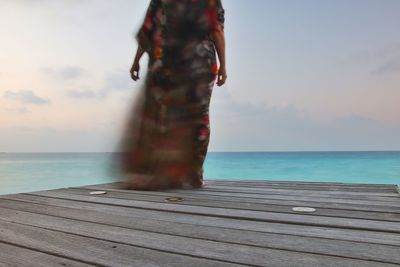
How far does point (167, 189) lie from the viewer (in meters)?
2.29

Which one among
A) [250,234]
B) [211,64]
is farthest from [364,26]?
[250,234]

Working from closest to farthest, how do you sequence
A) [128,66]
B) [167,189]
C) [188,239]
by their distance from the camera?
[188,239] < [167,189] < [128,66]

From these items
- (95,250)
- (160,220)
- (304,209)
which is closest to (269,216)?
(304,209)

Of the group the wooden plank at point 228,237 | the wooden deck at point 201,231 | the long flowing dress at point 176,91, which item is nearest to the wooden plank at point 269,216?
the wooden deck at point 201,231

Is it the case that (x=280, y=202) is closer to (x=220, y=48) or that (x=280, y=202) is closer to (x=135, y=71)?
(x=220, y=48)

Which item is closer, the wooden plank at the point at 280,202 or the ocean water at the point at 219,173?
the wooden plank at the point at 280,202

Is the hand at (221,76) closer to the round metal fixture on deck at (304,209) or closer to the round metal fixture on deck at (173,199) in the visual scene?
the round metal fixture on deck at (173,199)

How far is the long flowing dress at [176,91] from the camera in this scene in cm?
228

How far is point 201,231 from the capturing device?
3.69 feet

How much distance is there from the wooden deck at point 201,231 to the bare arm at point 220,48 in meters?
0.98

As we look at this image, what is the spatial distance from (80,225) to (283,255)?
0.79 meters

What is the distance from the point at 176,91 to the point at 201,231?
1.40 m

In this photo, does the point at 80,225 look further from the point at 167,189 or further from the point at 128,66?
the point at 128,66

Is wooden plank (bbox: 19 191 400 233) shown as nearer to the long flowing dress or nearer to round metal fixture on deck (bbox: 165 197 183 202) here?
round metal fixture on deck (bbox: 165 197 183 202)
